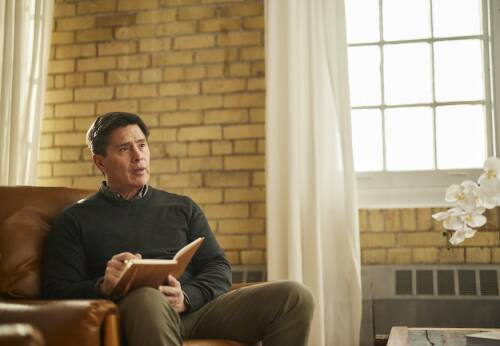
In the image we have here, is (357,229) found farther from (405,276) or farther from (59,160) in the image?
(59,160)

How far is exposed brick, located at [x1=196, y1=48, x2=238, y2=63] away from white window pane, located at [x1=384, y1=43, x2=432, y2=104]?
82 cm

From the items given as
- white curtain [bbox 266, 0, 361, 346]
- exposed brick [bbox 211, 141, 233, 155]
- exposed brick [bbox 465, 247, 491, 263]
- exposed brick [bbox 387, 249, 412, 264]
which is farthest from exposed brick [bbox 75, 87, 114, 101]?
exposed brick [bbox 465, 247, 491, 263]

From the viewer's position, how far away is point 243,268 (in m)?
3.39

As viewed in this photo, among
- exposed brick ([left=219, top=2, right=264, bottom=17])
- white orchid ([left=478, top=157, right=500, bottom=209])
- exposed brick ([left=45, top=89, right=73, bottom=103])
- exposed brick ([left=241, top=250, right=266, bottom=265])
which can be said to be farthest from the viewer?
exposed brick ([left=45, top=89, right=73, bottom=103])

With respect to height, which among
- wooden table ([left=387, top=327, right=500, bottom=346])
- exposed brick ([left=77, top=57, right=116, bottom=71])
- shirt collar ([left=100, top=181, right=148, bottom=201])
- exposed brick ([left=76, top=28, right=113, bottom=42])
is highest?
exposed brick ([left=76, top=28, right=113, bottom=42])

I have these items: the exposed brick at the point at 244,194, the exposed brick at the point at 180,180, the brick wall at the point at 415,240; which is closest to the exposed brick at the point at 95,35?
the exposed brick at the point at 180,180

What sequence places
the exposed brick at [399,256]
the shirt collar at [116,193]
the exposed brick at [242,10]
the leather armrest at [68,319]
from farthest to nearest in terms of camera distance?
the exposed brick at [242,10], the exposed brick at [399,256], the shirt collar at [116,193], the leather armrest at [68,319]

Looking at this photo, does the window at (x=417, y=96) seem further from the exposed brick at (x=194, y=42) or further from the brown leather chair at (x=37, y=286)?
the brown leather chair at (x=37, y=286)

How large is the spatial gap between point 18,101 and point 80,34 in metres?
0.54

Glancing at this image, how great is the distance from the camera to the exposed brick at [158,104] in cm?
356

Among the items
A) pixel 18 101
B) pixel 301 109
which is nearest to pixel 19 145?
pixel 18 101

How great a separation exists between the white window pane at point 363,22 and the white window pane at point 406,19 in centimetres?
5

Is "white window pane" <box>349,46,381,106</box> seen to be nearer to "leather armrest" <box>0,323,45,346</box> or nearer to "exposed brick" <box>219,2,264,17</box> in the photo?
"exposed brick" <box>219,2,264,17</box>

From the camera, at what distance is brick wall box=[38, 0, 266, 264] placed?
3.45 meters
